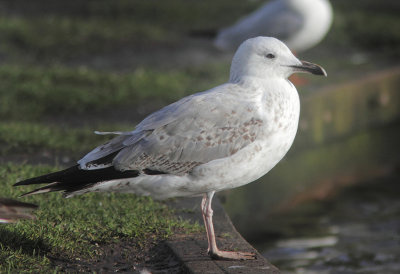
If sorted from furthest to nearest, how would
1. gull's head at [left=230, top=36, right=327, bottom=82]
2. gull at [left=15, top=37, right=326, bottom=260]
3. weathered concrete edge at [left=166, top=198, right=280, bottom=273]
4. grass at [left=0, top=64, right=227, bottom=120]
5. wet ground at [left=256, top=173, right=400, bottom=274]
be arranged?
grass at [left=0, top=64, right=227, bottom=120], wet ground at [left=256, top=173, right=400, bottom=274], gull's head at [left=230, top=36, right=327, bottom=82], gull at [left=15, top=37, right=326, bottom=260], weathered concrete edge at [left=166, top=198, right=280, bottom=273]

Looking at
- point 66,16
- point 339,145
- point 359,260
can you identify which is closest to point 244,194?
point 359,260

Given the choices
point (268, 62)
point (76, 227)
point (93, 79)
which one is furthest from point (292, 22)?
point (76, 227)

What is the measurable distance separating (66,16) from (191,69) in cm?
389

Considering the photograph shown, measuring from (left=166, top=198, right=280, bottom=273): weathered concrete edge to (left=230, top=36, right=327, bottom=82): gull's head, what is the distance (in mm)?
1062

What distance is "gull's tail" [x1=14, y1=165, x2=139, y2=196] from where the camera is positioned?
184 inches

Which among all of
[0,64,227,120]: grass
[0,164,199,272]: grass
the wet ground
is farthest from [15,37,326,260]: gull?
[0,64,227,120]: grass

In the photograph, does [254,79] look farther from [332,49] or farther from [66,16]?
[66,16]

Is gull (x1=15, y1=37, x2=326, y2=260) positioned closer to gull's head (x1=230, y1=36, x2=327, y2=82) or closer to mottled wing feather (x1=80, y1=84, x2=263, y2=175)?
mottled wing feather (x1=80, y1=84, x2=263, y2=175)

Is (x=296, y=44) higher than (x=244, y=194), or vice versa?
(x=296, y=44)

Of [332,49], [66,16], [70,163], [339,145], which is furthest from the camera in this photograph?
[66,16]

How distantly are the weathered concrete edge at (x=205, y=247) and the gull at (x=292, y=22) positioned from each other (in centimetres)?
438

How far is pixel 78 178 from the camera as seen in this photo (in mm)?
4680

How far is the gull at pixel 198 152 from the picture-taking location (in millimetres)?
4707

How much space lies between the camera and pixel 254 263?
15.5ft
